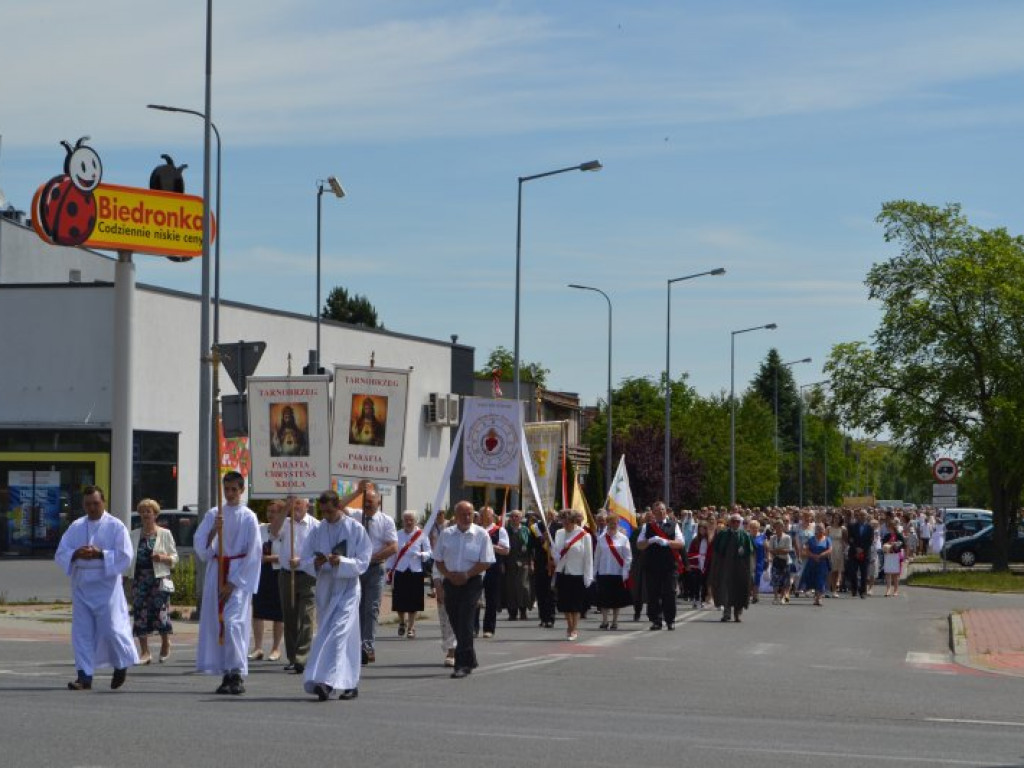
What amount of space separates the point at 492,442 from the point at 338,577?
10395 mm

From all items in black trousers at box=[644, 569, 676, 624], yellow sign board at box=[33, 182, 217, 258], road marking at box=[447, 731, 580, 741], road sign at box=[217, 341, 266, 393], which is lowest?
road marking at box=[447, 731, 580, 741]

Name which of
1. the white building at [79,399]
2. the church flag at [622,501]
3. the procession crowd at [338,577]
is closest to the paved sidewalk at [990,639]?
the procession crowd at [338,577]

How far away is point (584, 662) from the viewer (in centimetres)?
1969

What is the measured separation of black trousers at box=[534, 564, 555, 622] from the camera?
86.8 feet

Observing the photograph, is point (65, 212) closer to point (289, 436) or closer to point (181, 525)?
point (181, 525)

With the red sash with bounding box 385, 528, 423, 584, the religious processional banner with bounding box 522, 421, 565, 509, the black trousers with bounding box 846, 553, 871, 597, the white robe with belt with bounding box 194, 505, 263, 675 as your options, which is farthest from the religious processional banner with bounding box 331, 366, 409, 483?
the black trousers with bounding box 846, 553, 871, 597

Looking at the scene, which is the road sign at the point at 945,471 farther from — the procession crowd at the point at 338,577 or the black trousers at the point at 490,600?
the black trousers at the point at 490,600

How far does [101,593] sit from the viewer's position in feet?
51.7

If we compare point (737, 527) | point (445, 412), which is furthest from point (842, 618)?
point (445, 412)

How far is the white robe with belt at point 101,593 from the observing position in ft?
51.2

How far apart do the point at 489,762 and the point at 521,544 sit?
16.9 metres

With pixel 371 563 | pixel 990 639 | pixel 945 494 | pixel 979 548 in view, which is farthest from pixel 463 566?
pixel 979 548

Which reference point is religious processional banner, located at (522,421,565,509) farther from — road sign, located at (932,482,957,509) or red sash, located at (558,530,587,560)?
road sign, located at (932,482,957,509)

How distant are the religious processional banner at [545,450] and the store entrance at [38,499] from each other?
2067cm
